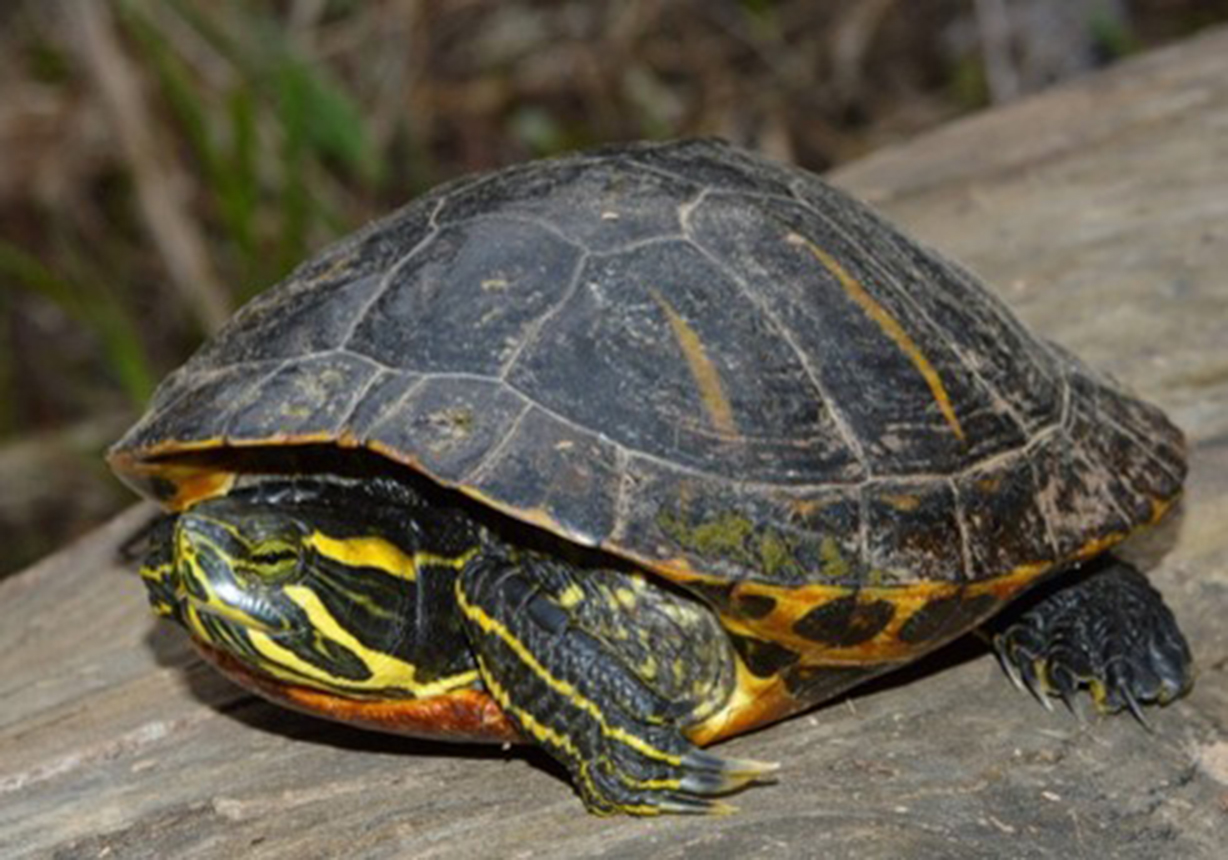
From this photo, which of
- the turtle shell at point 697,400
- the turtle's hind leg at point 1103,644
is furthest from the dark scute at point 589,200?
the turtle's hind leg at point 1103,644

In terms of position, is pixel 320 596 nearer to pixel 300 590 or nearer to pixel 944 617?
pixel 300 590

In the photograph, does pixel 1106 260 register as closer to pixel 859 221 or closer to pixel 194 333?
pixel 859 221

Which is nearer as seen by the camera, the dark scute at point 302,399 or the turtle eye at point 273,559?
the turtle eye at point 273,559

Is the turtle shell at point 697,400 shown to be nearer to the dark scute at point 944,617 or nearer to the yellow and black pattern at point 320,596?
the dark scute at point 944,617

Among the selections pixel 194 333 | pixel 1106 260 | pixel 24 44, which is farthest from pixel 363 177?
pixel 1106 260

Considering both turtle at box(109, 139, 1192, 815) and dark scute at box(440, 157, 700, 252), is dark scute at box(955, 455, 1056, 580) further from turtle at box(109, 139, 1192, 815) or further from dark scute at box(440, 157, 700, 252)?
dark scute at box(440, 157, 700, 252)

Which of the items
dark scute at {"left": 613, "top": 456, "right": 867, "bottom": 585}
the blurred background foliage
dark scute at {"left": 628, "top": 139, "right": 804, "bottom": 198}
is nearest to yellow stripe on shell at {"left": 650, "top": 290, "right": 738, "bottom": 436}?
dark scute at {"left": 613, "top": 456, "right": 867, "bottom": 585}
